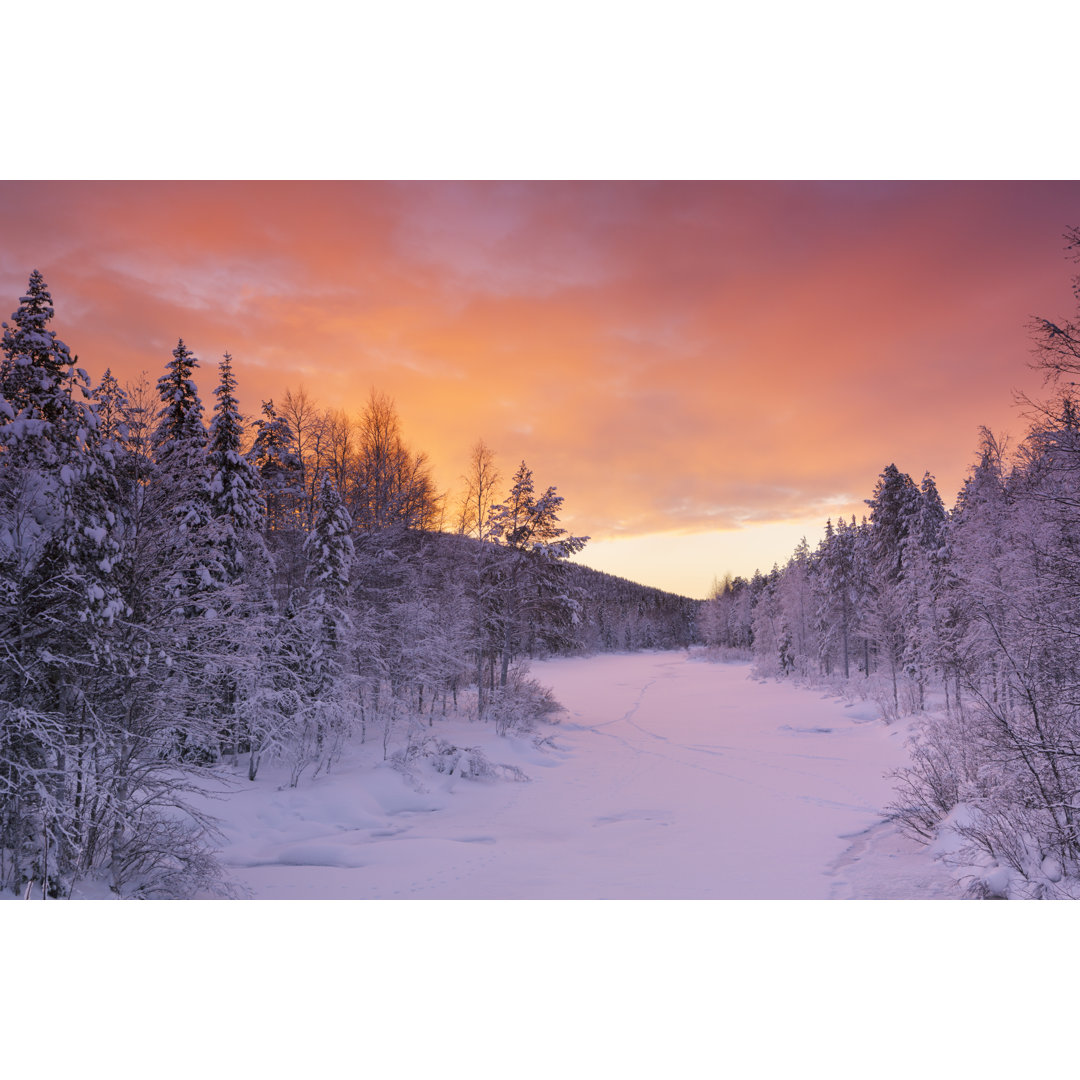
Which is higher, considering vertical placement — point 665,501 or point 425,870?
point 665,501

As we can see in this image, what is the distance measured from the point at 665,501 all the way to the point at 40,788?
9.66m

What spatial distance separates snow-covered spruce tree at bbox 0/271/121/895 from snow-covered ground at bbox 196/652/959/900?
2.36 m

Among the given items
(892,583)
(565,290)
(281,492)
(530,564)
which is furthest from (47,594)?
(892,583)

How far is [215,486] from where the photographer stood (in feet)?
44.3

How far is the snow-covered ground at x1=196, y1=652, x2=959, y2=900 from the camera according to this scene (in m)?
7.02

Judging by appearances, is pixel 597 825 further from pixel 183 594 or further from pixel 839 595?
pixel 839 595

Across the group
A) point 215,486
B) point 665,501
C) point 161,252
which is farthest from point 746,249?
point 215,486

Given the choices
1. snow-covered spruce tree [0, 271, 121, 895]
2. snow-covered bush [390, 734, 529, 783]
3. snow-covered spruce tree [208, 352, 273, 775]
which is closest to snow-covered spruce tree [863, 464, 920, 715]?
snow-covered bush [390, 734, 529, 783]

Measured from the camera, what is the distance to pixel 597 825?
33.8ft

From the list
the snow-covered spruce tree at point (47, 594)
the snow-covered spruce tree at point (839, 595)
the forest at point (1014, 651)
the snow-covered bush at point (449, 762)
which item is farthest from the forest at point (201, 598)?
the snow-covered spruce tree at point (839, 595)

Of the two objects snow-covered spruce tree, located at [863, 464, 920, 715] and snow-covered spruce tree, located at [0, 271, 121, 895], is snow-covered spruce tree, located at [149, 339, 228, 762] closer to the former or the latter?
snow-covered spruce tree, located at [0, 271, 121, 895]

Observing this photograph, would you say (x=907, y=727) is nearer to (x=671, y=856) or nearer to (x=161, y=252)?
(x=671, y=856)

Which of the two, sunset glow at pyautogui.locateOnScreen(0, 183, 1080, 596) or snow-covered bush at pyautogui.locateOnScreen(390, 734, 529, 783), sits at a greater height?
sunset glow at pyautogui.locateOnScreen(0, 183, 1080, 596)

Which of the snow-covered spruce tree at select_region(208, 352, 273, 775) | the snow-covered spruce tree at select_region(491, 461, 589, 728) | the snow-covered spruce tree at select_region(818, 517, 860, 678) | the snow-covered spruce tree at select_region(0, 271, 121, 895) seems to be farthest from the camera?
the snow-covered spruce tree at select_region(818, 517, 860, 678)
